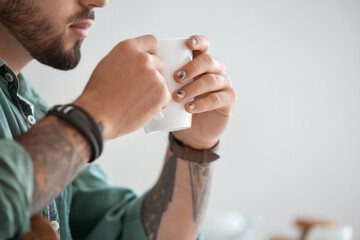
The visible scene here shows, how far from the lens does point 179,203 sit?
1052 mm

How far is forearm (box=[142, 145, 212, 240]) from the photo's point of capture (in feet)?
3.40

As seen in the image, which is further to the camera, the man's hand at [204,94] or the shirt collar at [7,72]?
the shirt collar at [7,72]

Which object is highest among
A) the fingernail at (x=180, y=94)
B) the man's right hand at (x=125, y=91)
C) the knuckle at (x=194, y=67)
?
the knuckle at (x=194, y=67)

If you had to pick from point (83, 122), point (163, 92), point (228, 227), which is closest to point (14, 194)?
point (83, 122)

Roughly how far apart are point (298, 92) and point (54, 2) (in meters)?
2.13

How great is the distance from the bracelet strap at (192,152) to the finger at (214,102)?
134 millimetres

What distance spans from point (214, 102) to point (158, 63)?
0.19 meters

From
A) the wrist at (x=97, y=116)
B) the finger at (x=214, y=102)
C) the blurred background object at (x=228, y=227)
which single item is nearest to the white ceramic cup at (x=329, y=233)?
the blurred background object at (x=228, y=227)

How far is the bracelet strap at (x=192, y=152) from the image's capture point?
1.01 metres

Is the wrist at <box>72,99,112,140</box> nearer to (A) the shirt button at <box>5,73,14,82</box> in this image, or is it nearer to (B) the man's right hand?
(B) the man's right hand

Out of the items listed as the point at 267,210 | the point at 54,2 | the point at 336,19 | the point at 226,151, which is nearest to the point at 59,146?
the point at 54,2

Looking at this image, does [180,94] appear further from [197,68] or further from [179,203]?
[179,203]

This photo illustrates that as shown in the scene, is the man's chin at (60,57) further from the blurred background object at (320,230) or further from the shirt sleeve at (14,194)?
the blurred background object at (320,230)

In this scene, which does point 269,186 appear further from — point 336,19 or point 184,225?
point 184,225
